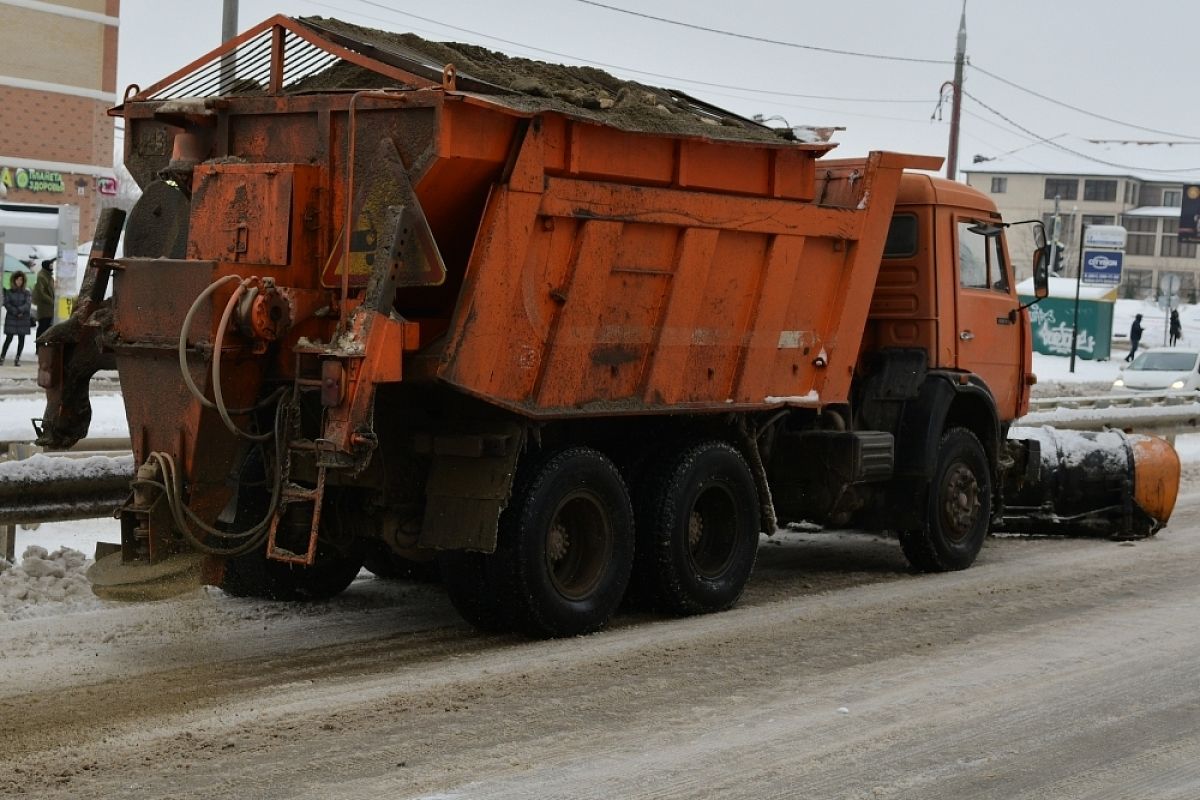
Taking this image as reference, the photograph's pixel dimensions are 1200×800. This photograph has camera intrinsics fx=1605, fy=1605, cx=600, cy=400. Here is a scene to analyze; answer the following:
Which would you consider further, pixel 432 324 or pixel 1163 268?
pixel 1163 268

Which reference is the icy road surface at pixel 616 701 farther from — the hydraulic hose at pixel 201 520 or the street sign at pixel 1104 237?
the street sign at pixel 1104 237

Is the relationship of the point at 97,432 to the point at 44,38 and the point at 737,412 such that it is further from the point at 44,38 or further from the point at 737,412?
the point at 44,38

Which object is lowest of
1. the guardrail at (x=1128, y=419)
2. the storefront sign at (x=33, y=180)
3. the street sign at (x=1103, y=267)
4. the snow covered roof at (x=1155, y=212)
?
the guardrail at (x=1128, y=419)

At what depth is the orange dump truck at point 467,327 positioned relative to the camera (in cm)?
754

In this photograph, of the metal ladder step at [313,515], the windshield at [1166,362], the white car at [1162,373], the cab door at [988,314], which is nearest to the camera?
the metal ladder step at [313,515]

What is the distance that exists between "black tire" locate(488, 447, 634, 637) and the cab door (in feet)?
12.9

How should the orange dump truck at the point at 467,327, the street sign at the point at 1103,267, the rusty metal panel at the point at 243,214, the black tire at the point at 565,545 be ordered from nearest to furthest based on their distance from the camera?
the orange dump truck at the point at 467,327
the rusty metal panel at the point at 243,214
the black tire at the point at 565,545
the street sign at the point at 1103,267

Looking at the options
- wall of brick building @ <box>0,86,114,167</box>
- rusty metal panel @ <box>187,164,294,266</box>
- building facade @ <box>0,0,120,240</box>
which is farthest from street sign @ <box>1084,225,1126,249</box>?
rusty metal panel @ <box>187,164,294,266</box>

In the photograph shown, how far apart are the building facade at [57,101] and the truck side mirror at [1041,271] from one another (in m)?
40.7

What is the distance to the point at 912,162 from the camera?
10.7 m

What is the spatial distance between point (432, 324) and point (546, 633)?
1.74 metres

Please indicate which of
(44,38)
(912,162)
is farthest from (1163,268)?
(912,162)

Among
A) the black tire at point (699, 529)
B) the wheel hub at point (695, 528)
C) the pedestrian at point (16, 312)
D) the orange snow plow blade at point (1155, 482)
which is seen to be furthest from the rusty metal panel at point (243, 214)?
the pedestrian at point (16, 312)

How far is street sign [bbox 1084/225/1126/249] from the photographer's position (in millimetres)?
50688
